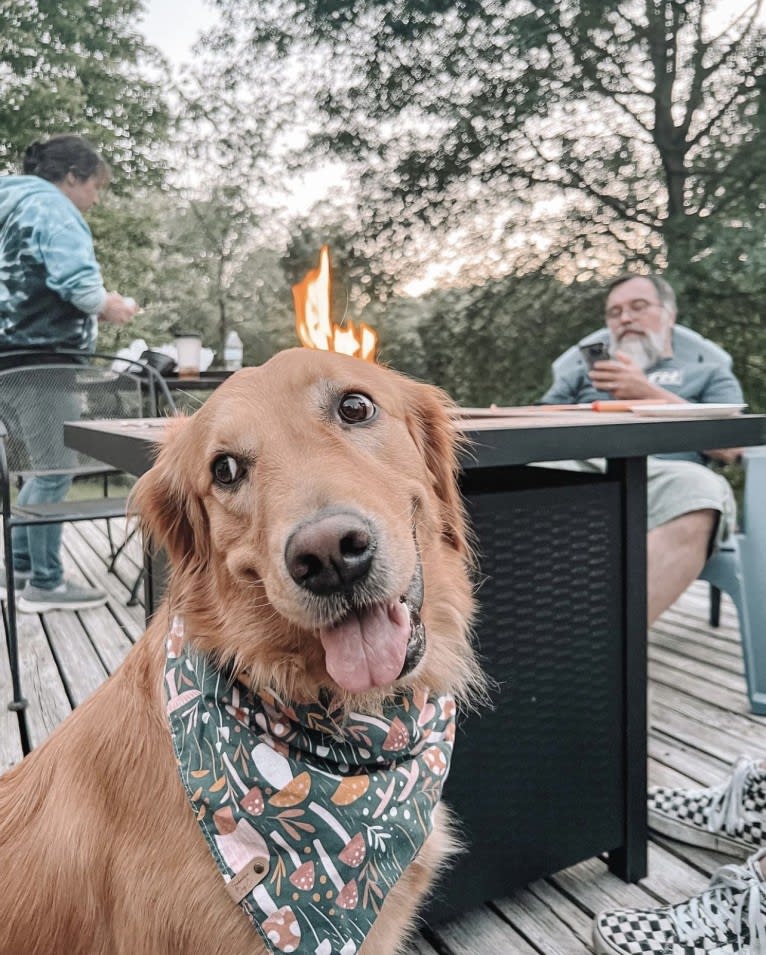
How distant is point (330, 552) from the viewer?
1.07m

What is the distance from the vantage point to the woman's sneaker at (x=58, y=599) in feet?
12.9

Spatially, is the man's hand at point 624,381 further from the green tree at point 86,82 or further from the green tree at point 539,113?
the green tree at point 86,82

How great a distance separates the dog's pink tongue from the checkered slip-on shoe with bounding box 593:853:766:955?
0.89 m

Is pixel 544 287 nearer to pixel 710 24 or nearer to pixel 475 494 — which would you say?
pixel 710 24

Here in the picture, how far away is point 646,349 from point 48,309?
2.91m

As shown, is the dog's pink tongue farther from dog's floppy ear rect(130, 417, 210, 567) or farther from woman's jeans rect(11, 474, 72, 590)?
woman's jeans rect(11, 474, 72, 590)

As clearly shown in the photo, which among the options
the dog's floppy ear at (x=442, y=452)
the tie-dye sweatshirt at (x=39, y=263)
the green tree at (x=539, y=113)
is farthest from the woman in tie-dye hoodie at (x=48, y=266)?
the green tree at (x=539, y=113)

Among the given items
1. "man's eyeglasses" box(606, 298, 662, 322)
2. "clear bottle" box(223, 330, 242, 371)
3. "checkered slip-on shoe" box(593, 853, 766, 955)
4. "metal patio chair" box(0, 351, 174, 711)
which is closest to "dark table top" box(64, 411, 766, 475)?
"checkered slip-on shoe" box(593, 853, 766, 955)

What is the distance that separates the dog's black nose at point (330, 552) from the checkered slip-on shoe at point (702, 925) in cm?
107

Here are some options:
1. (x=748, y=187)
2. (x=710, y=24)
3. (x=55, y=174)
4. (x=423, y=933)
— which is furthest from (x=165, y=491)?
(x=710, y=24)

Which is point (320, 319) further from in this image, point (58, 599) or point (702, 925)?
point (58, 599)

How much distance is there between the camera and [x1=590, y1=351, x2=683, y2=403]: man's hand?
111 inches

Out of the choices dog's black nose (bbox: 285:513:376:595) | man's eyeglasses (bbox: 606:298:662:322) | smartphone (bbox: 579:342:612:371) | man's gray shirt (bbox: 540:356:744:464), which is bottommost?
dog's black nose (bbox: 285:513:376:595)

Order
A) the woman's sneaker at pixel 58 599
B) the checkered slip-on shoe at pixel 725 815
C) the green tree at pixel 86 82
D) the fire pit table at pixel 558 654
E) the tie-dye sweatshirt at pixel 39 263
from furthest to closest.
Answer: the green tree at pixel 86 82 < the woman's sneaker at pixel 58 599 < the tie-dye sweatshirt at pixel 39 263 < the checkered slip-on shoe at pixel 725 815 < the fire pit table at pixel 558 654
